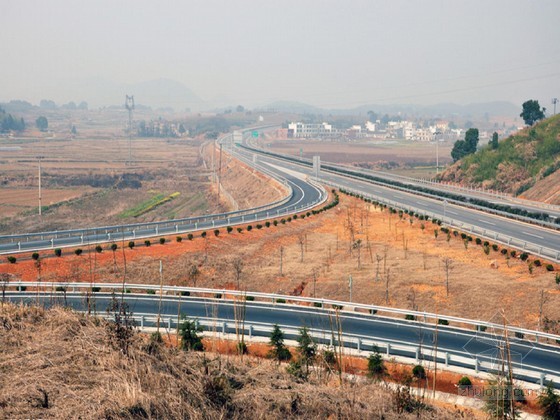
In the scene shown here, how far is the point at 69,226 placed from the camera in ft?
228

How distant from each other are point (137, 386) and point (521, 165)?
8782cm

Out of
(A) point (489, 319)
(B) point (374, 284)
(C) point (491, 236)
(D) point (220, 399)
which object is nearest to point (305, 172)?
(C) point (491, 236)

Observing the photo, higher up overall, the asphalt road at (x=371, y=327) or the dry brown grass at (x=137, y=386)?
the dry brown grass at (x=137, y=386)

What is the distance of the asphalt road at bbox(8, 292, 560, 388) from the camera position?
76.2 feet

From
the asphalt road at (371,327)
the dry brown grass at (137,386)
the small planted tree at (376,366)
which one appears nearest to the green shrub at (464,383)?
the asphalt road at (371,327)

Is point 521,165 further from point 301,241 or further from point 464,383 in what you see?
point 464,383

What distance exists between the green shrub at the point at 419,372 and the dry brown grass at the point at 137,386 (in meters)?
3.96

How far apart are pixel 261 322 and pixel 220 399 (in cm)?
1362

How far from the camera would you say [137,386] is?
13.3m

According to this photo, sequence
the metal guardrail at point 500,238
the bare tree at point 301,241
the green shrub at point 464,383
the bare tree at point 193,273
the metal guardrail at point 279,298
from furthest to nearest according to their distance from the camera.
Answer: the bare tree at point 301,241 → the metal guardrail at point 500,238 → the bare tree at point 193,273 → the metal guardrail at point 279,298 → the green shrub at point 464,383

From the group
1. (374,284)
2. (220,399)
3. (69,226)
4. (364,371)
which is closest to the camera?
(220,399)

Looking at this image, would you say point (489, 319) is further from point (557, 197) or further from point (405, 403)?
point (557, 197)

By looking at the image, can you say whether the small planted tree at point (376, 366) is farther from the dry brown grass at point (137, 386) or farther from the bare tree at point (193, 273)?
Answer: the bare tree at point (193, 273)

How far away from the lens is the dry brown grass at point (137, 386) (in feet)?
41.9
